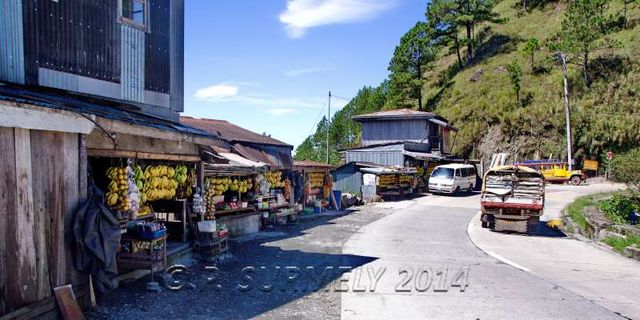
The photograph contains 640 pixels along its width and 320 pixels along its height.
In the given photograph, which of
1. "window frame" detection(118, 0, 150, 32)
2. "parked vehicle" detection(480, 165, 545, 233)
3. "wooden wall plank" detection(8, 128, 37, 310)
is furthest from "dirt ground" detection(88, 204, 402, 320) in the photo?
"parked vehicle" detection(480, 165, 545, 233)

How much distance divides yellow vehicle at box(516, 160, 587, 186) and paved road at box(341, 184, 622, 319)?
28119mm

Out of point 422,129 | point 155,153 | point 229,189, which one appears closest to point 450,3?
point 422,129

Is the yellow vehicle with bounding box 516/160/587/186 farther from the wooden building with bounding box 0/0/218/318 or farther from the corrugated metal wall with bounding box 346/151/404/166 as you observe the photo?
the wooden building with bounding box 0/0/218/318

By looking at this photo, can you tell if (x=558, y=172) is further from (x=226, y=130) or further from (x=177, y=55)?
(x=177, y=55)

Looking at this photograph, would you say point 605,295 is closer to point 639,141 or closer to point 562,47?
point 639,141

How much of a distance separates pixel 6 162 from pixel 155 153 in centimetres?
388

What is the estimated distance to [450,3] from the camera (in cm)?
6006

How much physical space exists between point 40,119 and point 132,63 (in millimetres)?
5114

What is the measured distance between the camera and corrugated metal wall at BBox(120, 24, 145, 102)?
10.2 metres

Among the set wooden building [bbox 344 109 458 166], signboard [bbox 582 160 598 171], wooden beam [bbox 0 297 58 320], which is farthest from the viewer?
signboard [bbox 582 160 598 171]

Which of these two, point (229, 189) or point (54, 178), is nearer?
point (54, 178)

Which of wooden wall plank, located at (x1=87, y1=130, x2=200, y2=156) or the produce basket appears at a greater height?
wooden wall plank, located at (x1=87, y1=130, x2=200, y2=156)

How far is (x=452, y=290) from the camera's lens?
28.8ft

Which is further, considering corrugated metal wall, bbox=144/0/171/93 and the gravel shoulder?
corrugated metal wall, bbox=144/0/171/93
